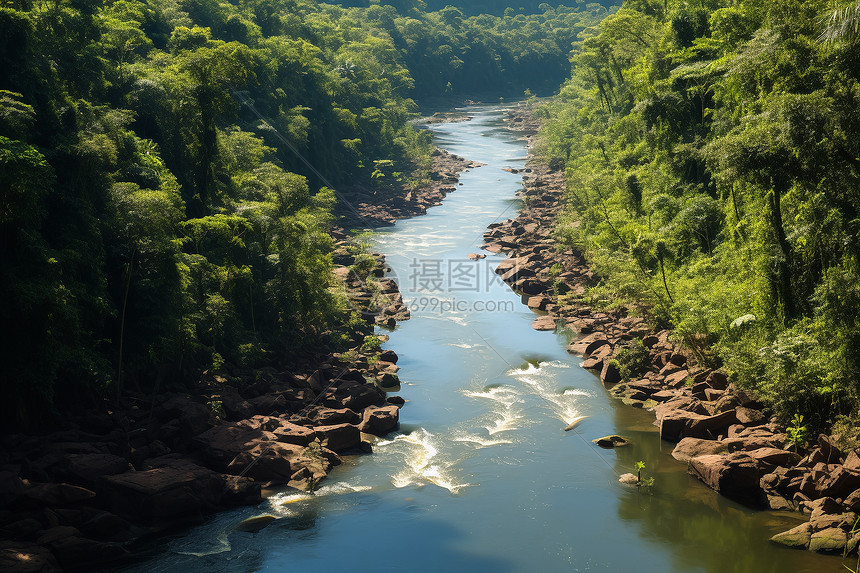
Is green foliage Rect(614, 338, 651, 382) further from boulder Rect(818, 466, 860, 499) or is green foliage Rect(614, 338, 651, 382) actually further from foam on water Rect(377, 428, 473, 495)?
boulder Rect(818, 466, 860, 499)

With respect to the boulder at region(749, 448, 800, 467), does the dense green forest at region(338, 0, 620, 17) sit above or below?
above

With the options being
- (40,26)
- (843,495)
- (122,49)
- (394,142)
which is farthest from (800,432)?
(394,142)

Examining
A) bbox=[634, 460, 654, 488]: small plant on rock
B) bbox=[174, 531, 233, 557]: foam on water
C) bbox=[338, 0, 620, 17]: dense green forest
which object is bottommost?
bbox=[174, 531, 233, 557]: foam on water

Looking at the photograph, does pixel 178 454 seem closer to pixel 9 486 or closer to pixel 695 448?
pixel 9 486

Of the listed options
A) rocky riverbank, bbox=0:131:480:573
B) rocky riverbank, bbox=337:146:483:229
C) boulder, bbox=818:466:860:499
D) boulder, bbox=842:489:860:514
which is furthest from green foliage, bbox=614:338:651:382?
rocky riverbank, bbox=337:146:483:229

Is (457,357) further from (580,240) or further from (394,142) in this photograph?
(394,142)

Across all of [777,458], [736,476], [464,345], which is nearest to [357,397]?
[464,345]
